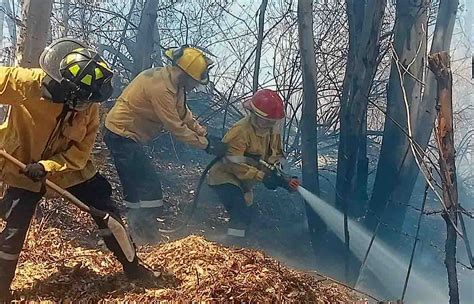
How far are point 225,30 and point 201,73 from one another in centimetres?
513

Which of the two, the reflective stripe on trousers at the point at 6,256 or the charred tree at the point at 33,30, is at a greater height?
the charred tree at the point at 33,30

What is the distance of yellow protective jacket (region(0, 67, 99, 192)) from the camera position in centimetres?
345

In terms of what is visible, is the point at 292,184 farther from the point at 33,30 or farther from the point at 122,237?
the point at 33,30

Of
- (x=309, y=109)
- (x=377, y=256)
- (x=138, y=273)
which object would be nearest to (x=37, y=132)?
(x=138, y=273)

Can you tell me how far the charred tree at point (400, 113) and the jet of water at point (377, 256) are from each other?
21 centimetres

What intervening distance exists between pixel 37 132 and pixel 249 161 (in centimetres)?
296

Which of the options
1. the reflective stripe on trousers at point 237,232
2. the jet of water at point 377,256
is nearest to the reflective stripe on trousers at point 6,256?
the reflective stripe on trousers at point 237,232

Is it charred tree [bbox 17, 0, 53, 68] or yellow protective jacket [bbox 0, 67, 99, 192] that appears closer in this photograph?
yellow protective jacket [bbox 0, 67, 99, 192]

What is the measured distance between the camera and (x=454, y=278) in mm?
3434

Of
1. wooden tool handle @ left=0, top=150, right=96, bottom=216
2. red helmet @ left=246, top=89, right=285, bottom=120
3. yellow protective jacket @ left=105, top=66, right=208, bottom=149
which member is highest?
red helmet @ left=246, top=89, right=285, bottom=120

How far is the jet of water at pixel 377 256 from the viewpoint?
720cm

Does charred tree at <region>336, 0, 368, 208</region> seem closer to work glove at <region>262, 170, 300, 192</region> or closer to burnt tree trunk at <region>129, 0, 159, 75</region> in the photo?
work glove at <region>262, 170, 300, 192</region>

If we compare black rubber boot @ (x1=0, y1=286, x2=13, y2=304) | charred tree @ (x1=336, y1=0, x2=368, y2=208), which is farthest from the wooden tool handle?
charred tree @ (x1=336, y1=0, x2=368, y2=208)

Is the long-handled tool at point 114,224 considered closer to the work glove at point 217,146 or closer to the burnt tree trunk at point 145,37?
the work glove at point 217,146
